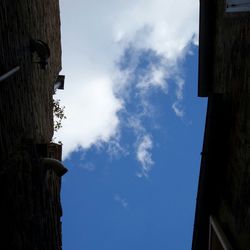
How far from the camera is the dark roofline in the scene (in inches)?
320

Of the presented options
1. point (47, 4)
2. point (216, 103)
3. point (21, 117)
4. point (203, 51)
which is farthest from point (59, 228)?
point (47, 4)

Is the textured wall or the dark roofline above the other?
the dark roofline

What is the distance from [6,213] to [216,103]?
13.2 ft

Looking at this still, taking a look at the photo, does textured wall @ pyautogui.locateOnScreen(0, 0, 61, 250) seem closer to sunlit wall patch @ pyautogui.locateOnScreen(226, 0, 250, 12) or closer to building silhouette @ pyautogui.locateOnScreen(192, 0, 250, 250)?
building silhouette @ pyautogui.locateOnScreen(192, 0, 250, 250)

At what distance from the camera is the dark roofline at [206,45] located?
812 cm

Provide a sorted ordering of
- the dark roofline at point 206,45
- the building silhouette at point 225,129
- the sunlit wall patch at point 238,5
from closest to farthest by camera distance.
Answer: the sunlit wall patch at point 238,5
the building silhouette at point 225,129
the dark roofline at point 206,45

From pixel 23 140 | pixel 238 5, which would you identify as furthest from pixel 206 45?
pixel 23 140

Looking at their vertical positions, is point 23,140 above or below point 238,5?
below

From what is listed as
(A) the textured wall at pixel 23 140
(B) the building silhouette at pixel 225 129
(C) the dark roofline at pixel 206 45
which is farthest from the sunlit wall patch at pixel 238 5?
(A) the textured wall at pixel 23 140

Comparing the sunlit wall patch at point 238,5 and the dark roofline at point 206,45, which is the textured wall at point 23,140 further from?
the dark roofline at point 206,45

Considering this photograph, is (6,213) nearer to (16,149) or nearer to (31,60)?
(16,149)

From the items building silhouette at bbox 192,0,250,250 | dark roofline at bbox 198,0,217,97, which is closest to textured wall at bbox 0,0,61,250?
building silhouette at bbox 192,0,250,250

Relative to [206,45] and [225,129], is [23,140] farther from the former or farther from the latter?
[206,45]

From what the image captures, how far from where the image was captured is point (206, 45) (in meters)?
8.41
